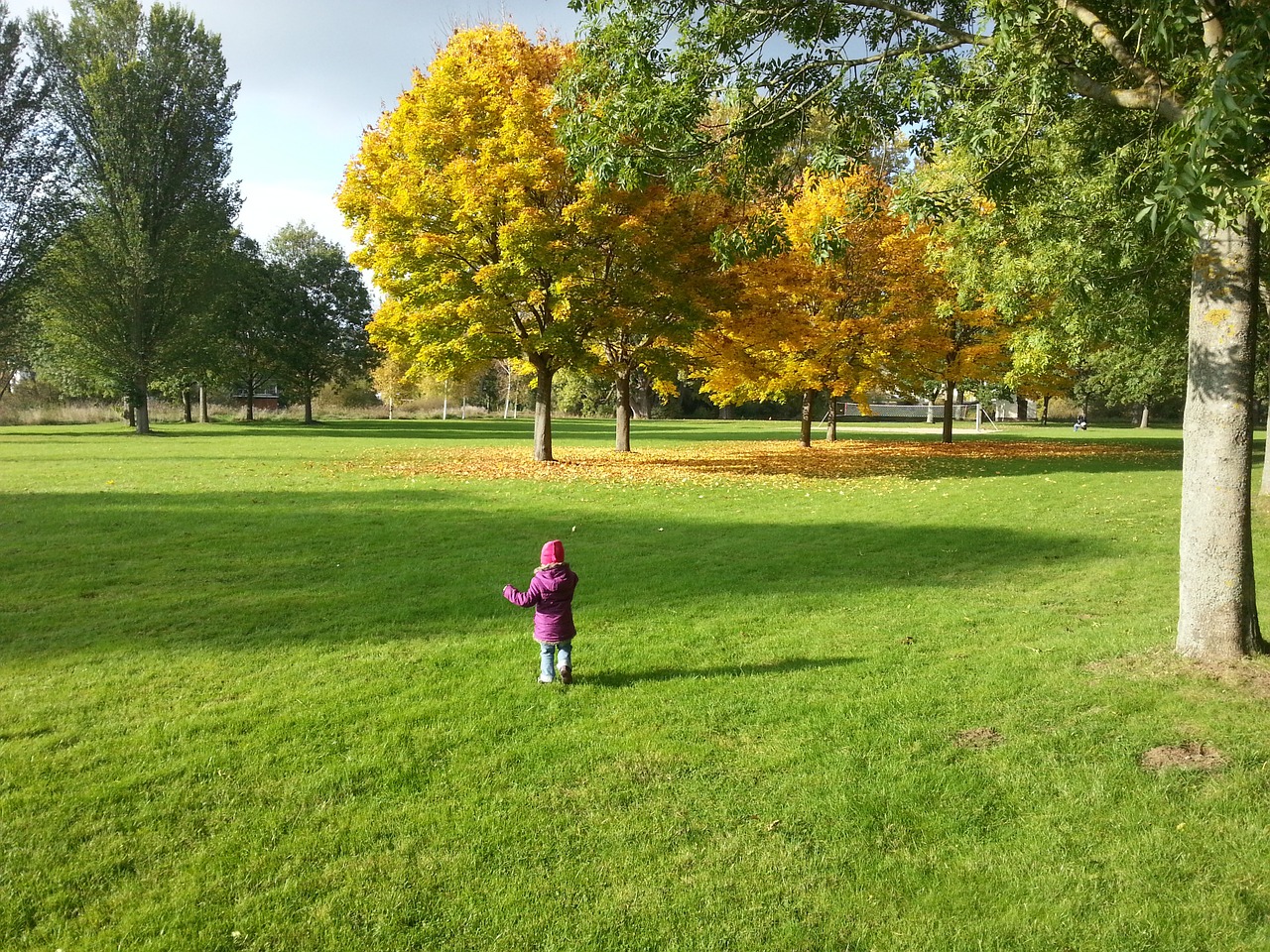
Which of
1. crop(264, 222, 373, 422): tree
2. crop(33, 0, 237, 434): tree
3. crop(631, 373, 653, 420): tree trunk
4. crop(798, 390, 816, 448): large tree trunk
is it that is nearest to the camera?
crop(798, 390, 816, 448): large tree trunk

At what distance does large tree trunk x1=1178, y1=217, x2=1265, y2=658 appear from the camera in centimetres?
540

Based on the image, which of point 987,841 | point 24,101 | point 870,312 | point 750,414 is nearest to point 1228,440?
point 987,841

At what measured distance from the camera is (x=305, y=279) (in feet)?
176

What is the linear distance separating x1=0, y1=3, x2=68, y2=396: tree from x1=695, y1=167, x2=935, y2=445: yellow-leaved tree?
90.5 ft

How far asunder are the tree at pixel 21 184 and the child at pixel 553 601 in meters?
36.2

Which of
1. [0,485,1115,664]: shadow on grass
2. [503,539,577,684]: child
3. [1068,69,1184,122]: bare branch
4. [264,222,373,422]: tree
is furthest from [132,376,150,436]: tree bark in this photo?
[1068,69,1184,122]: bare branch

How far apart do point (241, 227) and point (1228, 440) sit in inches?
2237

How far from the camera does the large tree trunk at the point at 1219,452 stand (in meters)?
5.40

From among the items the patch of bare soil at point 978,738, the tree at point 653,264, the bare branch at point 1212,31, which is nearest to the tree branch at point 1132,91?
the bare branch at point 1212,31

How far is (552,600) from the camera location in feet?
17.7

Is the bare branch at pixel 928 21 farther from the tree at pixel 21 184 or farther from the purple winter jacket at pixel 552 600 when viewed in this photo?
the tree at pixel 21 184

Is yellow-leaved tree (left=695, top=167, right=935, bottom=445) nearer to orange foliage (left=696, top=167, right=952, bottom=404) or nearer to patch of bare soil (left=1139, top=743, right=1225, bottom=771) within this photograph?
orange foliage (left=696, top=167, right=952, bottom=404)

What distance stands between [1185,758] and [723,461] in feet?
65.7

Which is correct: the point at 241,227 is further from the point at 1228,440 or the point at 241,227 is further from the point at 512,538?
the point at 1228,440
